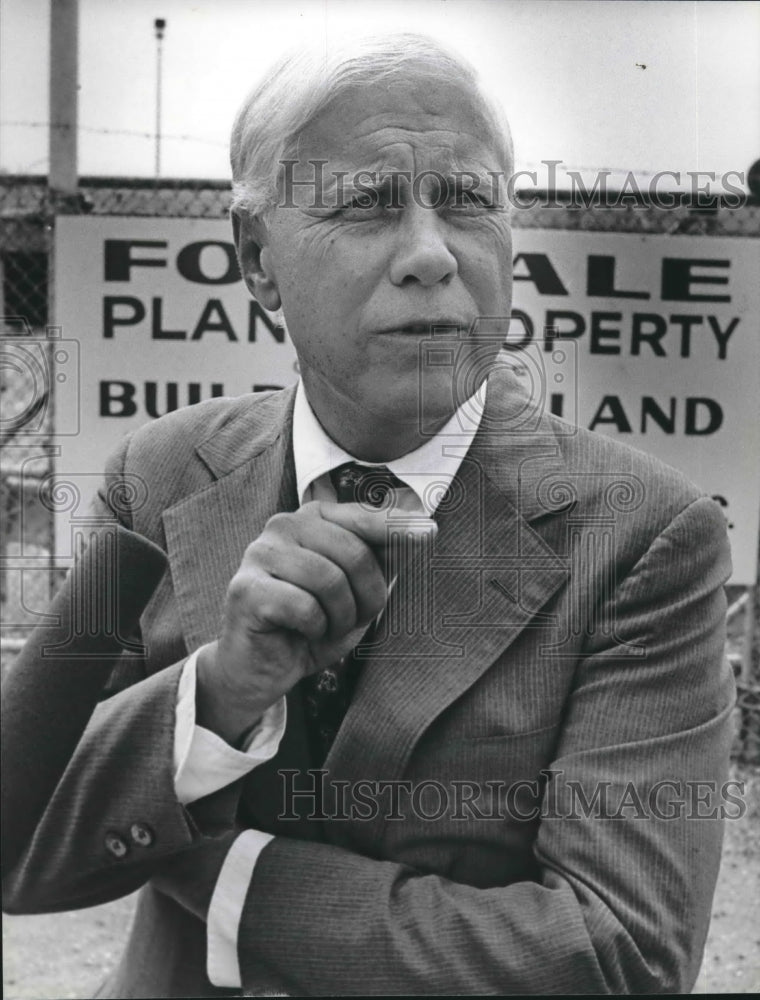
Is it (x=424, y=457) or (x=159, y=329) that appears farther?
(x=159, y=329)

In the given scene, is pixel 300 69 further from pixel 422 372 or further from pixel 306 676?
pixel 306 676

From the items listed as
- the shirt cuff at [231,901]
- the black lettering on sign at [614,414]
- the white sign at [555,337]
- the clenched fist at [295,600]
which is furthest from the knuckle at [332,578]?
the black lettering on sign at [614,414]

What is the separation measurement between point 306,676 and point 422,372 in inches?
16.8

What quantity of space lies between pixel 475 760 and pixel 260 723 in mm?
288

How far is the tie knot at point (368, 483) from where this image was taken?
4.40ft

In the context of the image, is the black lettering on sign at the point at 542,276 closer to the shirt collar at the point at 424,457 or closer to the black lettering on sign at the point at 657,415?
the black lettering on sign at the point at 657,415

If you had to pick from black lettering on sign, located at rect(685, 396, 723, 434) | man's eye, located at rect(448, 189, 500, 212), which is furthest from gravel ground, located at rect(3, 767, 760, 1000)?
man's eye, located at rect(448, 189, 500, 212)

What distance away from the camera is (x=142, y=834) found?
1.28 m

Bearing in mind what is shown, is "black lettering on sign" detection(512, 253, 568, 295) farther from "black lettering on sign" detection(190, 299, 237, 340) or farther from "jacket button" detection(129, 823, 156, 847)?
"jacket button" detection(129, 823, 156, 847)

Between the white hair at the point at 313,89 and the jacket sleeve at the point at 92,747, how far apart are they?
1.60ft

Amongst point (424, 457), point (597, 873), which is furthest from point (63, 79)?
point (597, 873)

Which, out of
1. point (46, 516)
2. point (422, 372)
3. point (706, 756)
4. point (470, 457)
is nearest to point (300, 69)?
point (422, 372)

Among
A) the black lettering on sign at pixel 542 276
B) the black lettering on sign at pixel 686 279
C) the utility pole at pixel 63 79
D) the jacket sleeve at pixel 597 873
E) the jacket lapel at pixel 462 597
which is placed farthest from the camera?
the black lettering on sign at pixel 542 276

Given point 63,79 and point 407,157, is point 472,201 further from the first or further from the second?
point 63,79
